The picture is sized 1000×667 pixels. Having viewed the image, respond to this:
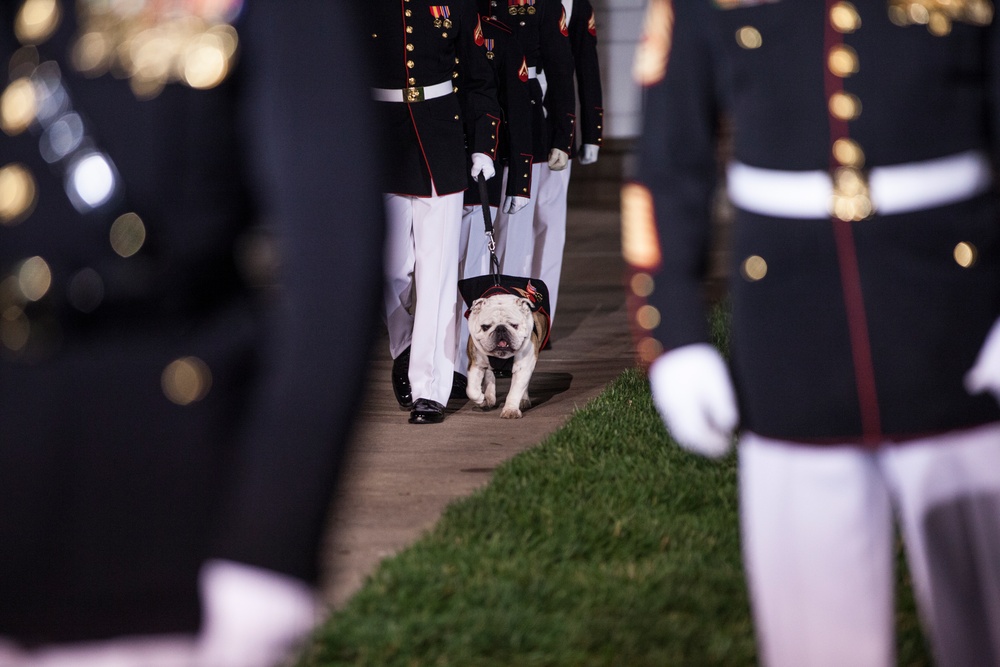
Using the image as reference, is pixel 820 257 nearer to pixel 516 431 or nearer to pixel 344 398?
pixel 344 398

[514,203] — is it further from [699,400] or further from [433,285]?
[699,400]

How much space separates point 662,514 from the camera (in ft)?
15.0

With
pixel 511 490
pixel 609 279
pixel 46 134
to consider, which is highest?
pixel 46 134

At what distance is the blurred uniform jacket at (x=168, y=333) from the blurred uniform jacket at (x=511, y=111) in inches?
242

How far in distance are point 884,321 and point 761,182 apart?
0.86 feet

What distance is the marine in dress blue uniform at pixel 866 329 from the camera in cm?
185

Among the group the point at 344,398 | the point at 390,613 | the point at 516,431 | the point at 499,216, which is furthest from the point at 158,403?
the point at 499,216

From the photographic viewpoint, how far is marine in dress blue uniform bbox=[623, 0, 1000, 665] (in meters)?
1.85

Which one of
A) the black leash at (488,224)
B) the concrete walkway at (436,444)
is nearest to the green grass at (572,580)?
the concrete walkway at (436,444)

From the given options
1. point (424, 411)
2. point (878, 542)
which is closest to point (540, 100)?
point (424, 411)

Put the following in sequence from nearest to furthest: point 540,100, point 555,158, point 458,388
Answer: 1. point 458,388
2. point 540,100
3. point 555,158

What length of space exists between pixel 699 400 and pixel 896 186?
398 millimetres

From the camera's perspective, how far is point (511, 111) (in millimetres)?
7578

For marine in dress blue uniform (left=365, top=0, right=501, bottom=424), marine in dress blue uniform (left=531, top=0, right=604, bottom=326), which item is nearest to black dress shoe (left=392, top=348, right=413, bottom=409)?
marine in dress blue uniform (left=365, top=0, right=501, bottom=424)
